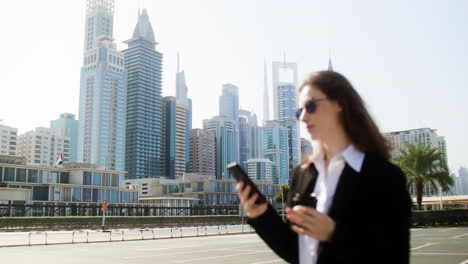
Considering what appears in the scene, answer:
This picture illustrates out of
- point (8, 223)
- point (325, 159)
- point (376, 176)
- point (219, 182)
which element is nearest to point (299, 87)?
point (325, 159)

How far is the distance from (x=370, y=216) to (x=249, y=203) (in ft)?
1.89

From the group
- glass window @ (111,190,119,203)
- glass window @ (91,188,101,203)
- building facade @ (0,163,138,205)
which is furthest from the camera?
glass window @ (111,190,119,203)

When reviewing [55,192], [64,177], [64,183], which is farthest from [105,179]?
[55,192]

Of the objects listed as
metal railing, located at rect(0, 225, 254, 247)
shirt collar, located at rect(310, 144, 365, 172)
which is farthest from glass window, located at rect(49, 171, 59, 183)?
shirt collar, located at rect(310, 144, 365, 172)

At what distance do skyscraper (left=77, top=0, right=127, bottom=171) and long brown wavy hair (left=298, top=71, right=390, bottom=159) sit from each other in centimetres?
17868

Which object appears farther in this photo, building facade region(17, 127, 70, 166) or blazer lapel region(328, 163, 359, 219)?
building facade region(17, 127, 70, 166)

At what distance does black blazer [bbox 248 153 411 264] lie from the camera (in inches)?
69.8

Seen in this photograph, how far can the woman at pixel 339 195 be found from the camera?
1789mm

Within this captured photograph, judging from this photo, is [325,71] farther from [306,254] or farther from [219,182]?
[219,182]

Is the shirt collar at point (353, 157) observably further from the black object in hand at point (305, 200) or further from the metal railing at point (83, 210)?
the metal railing at point (83, 210)

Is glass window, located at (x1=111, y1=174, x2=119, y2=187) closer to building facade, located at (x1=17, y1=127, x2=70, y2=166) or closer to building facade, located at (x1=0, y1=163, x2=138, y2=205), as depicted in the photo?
building facade, located at (x1=0, y1=163, x2=138, y2=205)

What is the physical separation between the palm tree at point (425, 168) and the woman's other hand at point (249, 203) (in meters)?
43.3

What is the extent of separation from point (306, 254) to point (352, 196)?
38cm

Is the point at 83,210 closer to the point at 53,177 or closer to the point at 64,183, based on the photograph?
the point at 64,183
